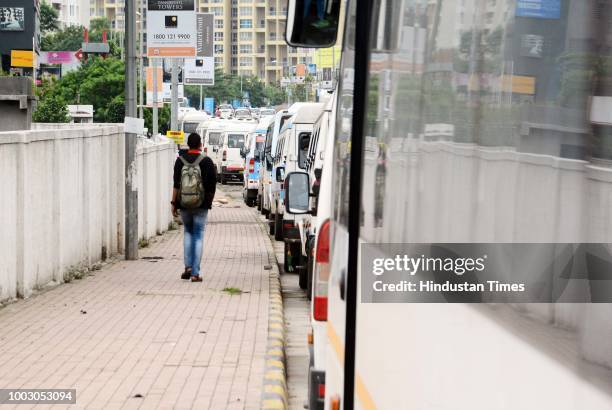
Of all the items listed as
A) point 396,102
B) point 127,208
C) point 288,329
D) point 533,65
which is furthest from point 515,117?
point 127,208

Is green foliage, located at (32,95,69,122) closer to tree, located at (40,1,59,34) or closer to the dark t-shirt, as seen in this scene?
the dark t-shirt

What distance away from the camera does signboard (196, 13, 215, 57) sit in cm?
4402

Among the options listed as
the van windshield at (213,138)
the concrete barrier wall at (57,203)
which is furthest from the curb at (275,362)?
the van windshield at (213,138)

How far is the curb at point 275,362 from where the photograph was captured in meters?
8.46

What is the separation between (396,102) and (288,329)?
31.2ft

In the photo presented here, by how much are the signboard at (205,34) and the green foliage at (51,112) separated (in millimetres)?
8233

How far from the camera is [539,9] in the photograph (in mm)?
2383

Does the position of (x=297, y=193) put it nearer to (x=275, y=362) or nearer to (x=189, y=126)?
(x=275, y=362)

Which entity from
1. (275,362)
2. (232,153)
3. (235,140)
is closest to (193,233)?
(275,362)

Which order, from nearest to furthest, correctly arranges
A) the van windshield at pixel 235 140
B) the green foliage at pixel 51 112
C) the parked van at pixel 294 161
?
the parked van at pixel 294 161 → the green foliage at pixel 51 112 → the van windshield at pixel 235 140

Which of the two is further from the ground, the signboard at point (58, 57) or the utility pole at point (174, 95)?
the utility pole at point (174, 95)

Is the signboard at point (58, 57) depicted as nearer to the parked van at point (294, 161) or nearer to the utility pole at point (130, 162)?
the parked van at point (294, 161)

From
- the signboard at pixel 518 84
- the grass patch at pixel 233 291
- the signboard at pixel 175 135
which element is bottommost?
the grass patch at pixel 233 291

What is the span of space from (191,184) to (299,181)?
259 inches
